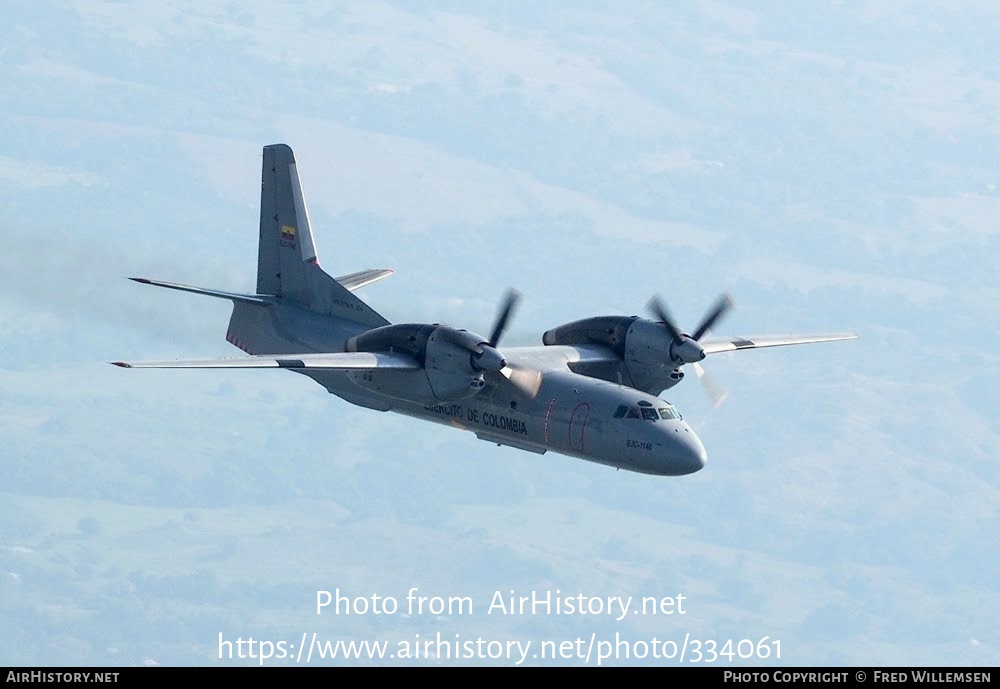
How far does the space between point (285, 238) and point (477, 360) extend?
46.6ft

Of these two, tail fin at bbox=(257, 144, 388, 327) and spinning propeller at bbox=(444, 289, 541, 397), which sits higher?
tail fin at bbox=(257, 144, 388, 327)

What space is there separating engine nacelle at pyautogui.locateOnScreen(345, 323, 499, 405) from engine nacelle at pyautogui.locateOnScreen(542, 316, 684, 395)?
7781 mm

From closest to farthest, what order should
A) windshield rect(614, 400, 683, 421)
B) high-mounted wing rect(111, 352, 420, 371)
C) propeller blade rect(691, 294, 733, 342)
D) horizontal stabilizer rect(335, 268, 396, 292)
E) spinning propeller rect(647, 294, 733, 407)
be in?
1. high-mounted wing rect(111, 352, 420, 371)
2. windshield rect(614, 400, 683, 421)
3. propeller blade rect(691, 294, 733, 342)
4. spinning propeller rect(647, 294, 733, 407)
5. horizontal stabilizer rect(335, 268, 396, 292)

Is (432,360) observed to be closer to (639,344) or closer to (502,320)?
(502,320)

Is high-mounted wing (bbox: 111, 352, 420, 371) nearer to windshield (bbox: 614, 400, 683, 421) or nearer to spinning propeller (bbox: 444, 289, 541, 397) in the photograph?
A: spinning propeller (bbox: 444, 289, 541, 397)

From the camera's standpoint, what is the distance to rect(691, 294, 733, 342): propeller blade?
59531 millimetres

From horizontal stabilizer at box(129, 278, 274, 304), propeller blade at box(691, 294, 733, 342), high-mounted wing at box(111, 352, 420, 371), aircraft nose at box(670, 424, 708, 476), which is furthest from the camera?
horizontal stabilizer at box(129, 278, 274, 304)

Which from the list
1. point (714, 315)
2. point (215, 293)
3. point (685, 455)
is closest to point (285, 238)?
point (215, 293)

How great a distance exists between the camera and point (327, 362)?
185 feet

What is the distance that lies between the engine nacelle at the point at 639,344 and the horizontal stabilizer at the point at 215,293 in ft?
38.2

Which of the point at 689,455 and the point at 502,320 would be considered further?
the point at 502,320

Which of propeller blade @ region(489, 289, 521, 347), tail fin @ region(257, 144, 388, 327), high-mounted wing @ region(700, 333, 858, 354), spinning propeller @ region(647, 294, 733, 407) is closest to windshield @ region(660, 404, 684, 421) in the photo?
spinning propeller @ region(647, 294, 733, 407)

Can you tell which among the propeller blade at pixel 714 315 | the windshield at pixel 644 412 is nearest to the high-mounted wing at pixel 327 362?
the windshield at pixel 644 412
